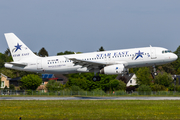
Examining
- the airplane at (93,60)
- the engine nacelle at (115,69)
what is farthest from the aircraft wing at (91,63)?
the engine nacelle at (115,69)

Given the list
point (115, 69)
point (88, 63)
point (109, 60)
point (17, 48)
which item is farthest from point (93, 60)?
point (17, 48)

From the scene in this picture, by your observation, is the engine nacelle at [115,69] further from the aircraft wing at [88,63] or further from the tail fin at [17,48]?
the tail fin at [17,48]

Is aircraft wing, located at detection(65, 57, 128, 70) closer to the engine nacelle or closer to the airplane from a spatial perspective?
the airplane

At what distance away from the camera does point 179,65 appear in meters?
178

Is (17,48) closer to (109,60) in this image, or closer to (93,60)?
(93,60)

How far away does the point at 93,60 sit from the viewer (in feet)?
150

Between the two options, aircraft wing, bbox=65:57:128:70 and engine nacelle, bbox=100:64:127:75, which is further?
aircraft wing, bbox=65:57:128:70

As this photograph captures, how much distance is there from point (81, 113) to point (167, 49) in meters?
22.1

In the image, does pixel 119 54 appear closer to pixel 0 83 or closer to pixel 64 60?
pixel 64 60

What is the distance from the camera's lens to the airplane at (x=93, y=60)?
143ft

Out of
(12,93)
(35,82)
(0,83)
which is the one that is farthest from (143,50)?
(0,83)

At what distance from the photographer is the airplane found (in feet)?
143

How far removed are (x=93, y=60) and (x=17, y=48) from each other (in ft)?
43.5

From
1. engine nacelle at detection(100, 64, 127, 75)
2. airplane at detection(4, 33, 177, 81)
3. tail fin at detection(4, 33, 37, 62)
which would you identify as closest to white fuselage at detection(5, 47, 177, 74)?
airplane at detection(4, 33, 177, 81)
